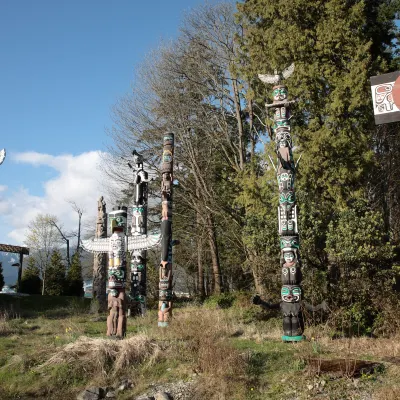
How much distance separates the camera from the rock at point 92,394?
6895 millimetres

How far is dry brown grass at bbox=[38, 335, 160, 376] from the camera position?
754 cm

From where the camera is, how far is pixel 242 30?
744 inches

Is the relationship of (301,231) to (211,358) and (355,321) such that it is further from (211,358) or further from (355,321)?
(211,358)

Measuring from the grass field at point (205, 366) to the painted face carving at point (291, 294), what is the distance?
2.78 ft

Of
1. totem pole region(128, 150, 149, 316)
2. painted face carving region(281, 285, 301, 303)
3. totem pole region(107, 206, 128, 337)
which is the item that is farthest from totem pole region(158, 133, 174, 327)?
painted face carving region(281, 285, 301, 303)

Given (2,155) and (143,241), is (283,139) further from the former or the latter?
(2,155)

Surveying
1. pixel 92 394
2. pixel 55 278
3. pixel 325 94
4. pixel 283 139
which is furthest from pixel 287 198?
pixel 55 278

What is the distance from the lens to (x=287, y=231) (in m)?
9.77

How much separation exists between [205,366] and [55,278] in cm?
2137

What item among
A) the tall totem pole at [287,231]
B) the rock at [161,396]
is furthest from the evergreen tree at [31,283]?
the rock at [161,396]

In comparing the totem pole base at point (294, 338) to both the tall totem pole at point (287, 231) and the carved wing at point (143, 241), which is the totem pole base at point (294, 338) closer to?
the tall totem pole at point (287, 231)

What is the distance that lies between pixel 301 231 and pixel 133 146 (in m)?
10.6

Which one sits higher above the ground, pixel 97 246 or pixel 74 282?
pixel 97 246

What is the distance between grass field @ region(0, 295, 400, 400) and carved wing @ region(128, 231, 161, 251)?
67.1 inches
